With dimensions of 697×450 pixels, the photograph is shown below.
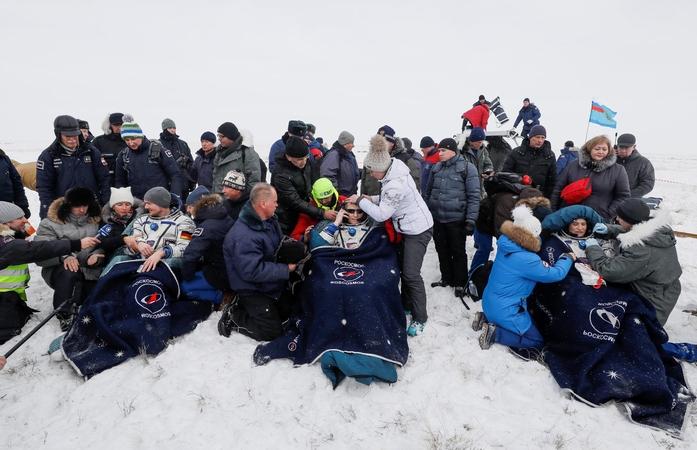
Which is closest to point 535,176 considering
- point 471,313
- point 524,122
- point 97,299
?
point 471,313

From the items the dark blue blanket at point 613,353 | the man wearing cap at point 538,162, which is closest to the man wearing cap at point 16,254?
the dark blue blanket at point 613,353

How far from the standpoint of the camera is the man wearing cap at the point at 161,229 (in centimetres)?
467

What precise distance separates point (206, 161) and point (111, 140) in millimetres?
1759

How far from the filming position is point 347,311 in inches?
156

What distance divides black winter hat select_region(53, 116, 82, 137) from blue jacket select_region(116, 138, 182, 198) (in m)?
0.87

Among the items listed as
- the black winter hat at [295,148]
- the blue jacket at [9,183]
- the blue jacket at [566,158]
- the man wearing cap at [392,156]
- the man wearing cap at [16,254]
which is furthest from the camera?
the blue jacket at [566,158]

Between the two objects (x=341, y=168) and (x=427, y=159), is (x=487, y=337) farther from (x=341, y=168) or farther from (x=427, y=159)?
(x=341, y=168)

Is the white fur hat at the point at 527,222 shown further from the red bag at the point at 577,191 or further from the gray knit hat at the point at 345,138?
the gray knit hat at the point at 345,138

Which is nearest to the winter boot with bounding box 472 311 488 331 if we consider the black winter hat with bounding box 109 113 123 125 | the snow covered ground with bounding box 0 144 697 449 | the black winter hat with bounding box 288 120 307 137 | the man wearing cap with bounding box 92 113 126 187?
the snow covered ground with bounding box 0 144 697 449

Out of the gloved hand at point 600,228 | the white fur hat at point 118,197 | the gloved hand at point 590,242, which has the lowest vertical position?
the white fur hat at point 118,197

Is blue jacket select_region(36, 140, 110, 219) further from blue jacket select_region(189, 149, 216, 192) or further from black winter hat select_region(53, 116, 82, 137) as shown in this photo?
blue jacket select_region(189, 149, 216, 192)

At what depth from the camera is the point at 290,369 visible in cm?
378

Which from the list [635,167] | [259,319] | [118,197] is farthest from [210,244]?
[635,167]

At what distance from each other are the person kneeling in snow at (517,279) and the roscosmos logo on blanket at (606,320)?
0.48 meters
